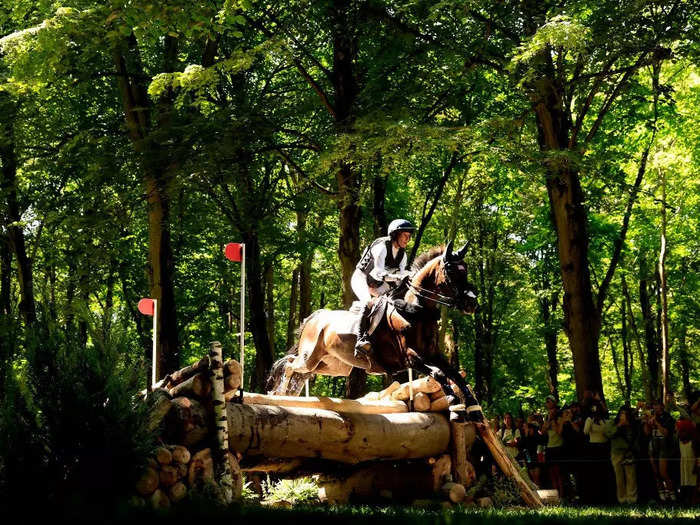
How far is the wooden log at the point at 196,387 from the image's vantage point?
31.9 feet

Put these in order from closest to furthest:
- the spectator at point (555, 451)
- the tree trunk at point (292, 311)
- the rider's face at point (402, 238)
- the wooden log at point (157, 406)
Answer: the wooden log at point (157, 406), the rider's face at point (402, 238), the spectator at point (555, 451), the tree trunk at point (292, 311)

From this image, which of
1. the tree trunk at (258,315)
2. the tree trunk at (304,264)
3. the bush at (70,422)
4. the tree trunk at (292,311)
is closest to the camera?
the bush at (70,422)

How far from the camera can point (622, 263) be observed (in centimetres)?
3312

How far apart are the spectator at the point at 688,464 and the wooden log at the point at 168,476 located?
7.99m

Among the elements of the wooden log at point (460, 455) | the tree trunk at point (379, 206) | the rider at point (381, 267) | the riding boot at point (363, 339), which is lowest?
the wooden log at point (460, 455)

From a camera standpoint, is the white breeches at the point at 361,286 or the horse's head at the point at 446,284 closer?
the horse's head at the point at 446,284

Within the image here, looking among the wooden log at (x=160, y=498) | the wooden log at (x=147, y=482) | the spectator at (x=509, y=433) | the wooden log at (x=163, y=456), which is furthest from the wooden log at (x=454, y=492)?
the spectator at (x=509, y=433)

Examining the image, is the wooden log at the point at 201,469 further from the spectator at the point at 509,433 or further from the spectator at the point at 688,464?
the spectator at the point at 509,433

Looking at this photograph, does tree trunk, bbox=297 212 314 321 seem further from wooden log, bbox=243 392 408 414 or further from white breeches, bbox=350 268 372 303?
wooden log, bbox=243 392 408 414

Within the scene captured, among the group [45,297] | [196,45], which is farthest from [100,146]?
[45,297]

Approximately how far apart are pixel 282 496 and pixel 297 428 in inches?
131

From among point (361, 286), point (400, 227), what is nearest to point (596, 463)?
point (361, 286)

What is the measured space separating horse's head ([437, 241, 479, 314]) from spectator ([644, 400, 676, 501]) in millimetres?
3802

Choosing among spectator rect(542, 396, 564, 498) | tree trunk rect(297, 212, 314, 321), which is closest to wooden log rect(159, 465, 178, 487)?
spectator rect(542, 396, 564, 498)
